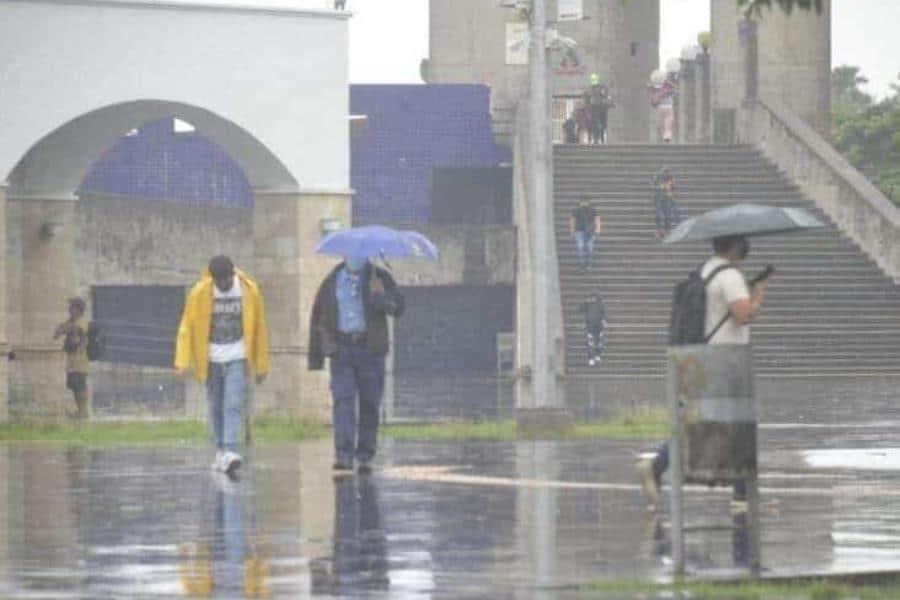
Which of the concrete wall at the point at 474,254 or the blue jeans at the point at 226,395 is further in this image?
the concrete wall at the point at 474,254

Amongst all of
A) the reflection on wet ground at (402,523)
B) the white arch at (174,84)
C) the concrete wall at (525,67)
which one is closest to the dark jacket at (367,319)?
the reflection on wet ground at (402,523)

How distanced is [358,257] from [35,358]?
15.6m

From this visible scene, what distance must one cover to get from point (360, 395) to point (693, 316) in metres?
5.72

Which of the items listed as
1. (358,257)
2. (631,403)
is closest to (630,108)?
(631,403)

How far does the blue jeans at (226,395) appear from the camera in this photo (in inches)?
925

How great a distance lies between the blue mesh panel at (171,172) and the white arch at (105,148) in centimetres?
2891

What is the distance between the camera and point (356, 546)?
16578 mm

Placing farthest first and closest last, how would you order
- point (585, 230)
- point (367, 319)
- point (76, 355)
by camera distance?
point (585, 230) → point (76, 355) → point (367, 319)

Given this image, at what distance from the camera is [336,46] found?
39.0 m

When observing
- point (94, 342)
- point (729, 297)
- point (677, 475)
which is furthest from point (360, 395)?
point (94, 342)

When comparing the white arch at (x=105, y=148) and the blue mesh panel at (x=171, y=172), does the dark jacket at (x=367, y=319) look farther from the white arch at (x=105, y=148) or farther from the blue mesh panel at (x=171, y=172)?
the blue mesh panel at (x=171, y=172)

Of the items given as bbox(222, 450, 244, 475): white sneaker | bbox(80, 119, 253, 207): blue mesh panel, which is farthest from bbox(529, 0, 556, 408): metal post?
bbox(80, 119, 253, 207): blue mesh panel

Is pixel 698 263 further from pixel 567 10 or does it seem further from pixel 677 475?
pixel 677 475

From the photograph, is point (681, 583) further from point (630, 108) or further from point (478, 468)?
point (630, 108)
